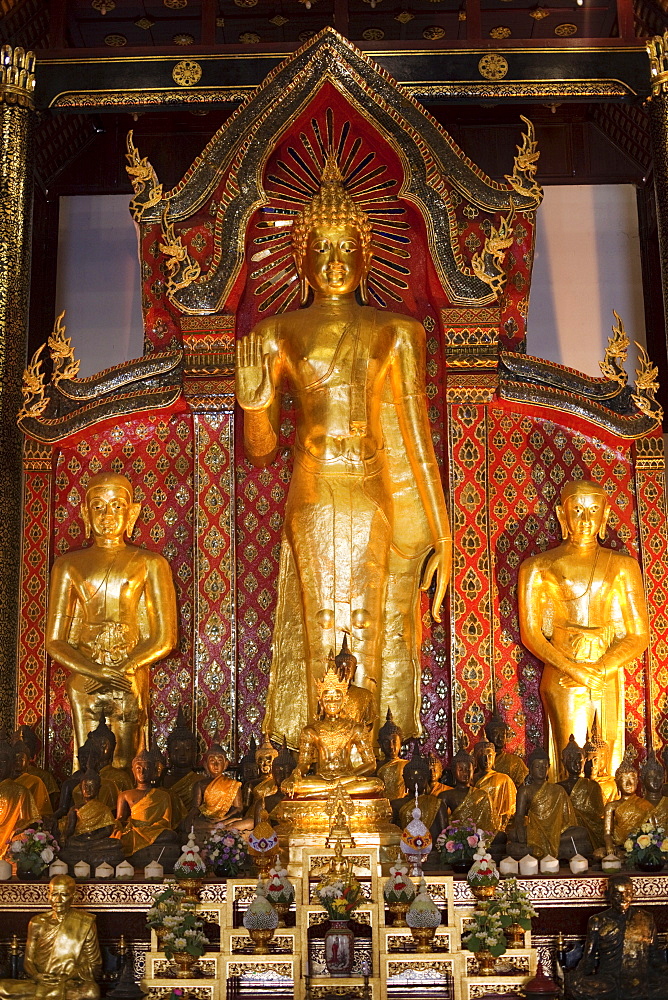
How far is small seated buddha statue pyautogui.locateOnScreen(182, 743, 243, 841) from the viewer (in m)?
7.83

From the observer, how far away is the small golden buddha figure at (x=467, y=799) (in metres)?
8.00

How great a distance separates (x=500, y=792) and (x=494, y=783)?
2.4 inches

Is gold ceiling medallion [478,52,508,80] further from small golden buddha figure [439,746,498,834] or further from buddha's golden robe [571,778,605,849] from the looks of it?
buddha's golden robe [571,778,605,849]

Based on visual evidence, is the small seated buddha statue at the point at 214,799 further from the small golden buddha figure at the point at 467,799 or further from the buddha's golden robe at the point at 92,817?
the small golden buddha figure at the point at 467,799

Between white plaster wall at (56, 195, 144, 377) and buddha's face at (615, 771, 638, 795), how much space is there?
17.9 ft

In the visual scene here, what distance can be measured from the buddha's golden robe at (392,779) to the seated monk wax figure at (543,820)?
0.77 m

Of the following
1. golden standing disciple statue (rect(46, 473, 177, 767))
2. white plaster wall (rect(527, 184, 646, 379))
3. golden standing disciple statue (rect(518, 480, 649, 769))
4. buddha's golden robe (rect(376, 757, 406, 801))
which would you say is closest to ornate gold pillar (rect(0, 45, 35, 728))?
golden standing disciple statue (rect(46, 473, 177, 767))

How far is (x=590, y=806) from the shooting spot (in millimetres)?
8141

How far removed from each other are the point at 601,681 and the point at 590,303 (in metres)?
3.91

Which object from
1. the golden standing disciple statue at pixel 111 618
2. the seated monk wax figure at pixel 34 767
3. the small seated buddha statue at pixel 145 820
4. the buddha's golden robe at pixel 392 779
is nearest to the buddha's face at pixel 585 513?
the buddha's golden robe at pixel 392 779

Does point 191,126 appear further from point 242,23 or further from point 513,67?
point 513,67

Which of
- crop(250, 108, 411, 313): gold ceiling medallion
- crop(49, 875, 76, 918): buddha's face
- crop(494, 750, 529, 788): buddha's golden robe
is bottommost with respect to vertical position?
crop(49, 875, 76, 918): buddha's face

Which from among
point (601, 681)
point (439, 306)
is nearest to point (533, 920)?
point (601, 681)

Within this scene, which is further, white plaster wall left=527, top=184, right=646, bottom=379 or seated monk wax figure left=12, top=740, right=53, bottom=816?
white plaster wall left=527, top=184, right=646, bottom=379
